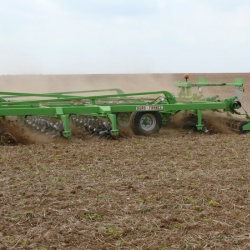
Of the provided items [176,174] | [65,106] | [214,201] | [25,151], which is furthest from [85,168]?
[65,106]

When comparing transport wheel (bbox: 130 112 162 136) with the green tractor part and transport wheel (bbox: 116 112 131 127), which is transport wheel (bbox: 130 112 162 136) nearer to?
transport wheel (bbox: 116 112 131 127)

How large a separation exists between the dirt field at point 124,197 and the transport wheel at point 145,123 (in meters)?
1.56

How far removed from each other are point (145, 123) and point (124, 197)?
5089mm

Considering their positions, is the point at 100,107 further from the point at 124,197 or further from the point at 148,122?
the point at 124,197

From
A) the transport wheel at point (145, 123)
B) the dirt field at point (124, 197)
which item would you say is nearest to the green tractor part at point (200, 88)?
the transport wheel at point (145, 123)

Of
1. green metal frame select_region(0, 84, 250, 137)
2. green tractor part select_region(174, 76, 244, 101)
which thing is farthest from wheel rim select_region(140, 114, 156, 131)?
green tractor part select_region(174, 76, 244, 101)

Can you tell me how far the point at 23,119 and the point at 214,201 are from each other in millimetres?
5855

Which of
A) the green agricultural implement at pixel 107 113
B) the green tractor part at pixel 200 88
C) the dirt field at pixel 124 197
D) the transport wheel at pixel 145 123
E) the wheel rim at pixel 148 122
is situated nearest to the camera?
the dirt field at pixel 124 197

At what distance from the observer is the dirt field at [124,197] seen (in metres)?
3.76

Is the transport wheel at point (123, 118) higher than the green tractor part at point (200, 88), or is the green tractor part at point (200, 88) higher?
the green tractor part at point (200, 88)

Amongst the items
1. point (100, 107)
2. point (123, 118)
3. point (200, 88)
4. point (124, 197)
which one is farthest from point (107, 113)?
point (124, 197)

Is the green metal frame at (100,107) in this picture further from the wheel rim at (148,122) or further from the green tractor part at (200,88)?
the green tractor part at (200,88)

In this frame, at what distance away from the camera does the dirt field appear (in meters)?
3.76

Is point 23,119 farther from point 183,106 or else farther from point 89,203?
point 89,203
